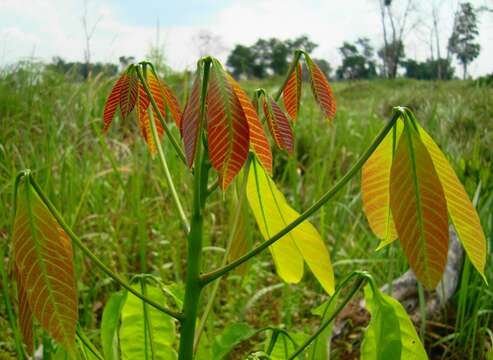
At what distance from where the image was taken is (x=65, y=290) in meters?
0.55

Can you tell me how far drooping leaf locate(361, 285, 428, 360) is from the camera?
0.70 m

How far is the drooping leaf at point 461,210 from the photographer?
54 cm

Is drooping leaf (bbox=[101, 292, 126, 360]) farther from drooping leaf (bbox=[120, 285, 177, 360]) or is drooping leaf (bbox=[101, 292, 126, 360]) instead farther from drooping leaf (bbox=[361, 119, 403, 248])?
drooping leaf (bbox=[361, 119, 403, 248])

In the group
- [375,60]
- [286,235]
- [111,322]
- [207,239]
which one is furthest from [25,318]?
[375,60]

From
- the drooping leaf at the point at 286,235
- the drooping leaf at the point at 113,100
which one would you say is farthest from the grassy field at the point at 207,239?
the drooping leaf at the point at 113,100

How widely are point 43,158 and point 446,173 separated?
81.1 inches

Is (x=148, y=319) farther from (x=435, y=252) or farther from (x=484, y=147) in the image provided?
(x=484, y=147)

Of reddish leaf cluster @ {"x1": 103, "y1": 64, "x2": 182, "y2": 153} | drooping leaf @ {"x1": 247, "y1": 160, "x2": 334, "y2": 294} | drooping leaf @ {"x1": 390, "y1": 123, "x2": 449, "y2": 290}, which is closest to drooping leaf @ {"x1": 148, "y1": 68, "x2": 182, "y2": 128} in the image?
reddish leaf cluster @ {"x1": 103, "y1": 64, "x2": 182, "y2": 153}

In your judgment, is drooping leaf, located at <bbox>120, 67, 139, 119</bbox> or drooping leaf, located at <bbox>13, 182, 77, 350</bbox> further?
drooping leaf, located at <bbox>120, 67, 139, 119</bbox>

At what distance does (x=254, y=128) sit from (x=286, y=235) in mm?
256

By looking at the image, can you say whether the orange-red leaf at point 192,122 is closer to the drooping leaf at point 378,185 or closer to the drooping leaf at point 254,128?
the drooping leaf at point 254,128

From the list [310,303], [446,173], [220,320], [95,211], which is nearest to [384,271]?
[310,303]

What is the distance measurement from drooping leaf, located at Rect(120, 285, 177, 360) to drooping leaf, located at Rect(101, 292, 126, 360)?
4 centimetres

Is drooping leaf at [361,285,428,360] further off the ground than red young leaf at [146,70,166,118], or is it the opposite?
red young leaf at [146,70,166,118]
